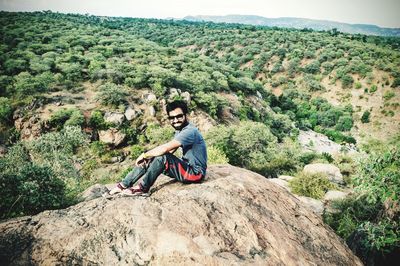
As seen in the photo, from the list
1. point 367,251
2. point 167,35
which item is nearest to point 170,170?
point 367,251

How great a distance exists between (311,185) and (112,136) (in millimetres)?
16803

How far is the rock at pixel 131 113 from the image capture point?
2647 cm

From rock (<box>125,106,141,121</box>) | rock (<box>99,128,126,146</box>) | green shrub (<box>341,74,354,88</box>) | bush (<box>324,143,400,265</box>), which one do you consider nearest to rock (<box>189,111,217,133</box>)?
rock (<box>125,106,141,121</box>)

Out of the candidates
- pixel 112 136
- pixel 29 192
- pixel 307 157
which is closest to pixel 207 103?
pixel 112 136

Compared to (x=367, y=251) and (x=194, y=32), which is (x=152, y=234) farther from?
(x=194, y=32)

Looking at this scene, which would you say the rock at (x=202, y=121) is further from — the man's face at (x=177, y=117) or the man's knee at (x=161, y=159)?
the man's knee at (x=161, y=159)

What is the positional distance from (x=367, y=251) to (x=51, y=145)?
15264 mm

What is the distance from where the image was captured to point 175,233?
134 inches

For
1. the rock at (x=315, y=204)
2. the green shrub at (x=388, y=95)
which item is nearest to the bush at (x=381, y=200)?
the rock at (x=315, y=204)

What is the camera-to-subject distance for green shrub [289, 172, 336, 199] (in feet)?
49.8

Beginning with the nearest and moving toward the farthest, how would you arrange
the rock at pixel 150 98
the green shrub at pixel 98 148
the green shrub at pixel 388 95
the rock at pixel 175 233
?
1. the rock at pixel 175 233
2. the green shrub at pixel 98 148
3. the rock at pixel 150 98
4. the green shrub at pixel 388 95

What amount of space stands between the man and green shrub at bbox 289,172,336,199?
1204 centimetres

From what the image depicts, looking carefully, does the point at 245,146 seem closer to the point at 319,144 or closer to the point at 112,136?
the point at 112,136

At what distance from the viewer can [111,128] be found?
24.9 meters
